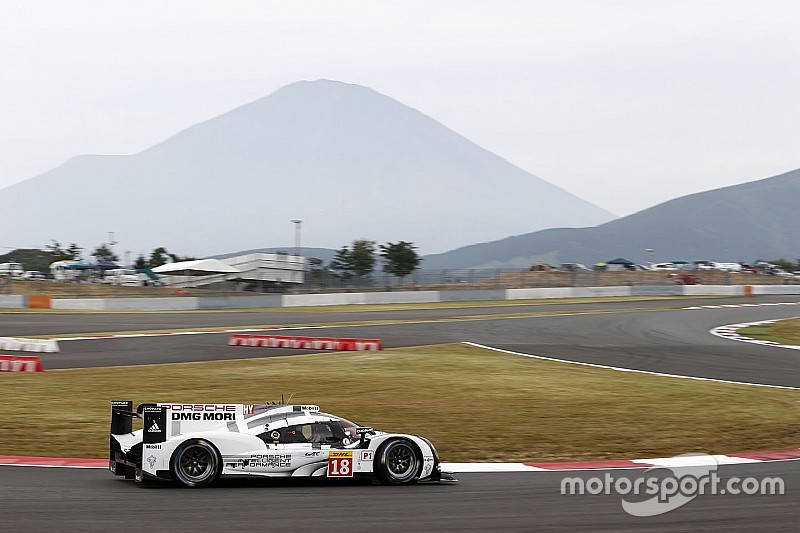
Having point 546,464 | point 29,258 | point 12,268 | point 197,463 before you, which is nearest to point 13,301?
point 29,258

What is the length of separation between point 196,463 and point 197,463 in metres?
0.01

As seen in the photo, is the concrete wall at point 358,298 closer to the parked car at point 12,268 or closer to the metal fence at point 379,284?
the metal fence at point 379,284

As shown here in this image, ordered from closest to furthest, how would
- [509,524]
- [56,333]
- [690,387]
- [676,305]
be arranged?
[509,524] < [690,387] < [56,333] < [676,305]

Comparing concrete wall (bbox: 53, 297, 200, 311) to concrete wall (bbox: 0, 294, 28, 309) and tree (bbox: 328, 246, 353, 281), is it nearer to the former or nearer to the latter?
concrete wall (bbox: 0, 294, 28, 309)

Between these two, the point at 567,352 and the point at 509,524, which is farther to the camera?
the point at 567,352

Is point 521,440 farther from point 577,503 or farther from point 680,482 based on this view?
point 577,503

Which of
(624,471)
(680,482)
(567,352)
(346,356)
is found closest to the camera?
(680,482)

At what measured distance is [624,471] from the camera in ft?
39.5

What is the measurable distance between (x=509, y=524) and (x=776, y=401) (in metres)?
11.8

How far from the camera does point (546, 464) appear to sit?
1265 centimetres

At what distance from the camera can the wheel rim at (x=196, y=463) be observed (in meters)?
10.2

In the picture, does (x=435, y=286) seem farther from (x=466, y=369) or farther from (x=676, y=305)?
(x=466, y=369)

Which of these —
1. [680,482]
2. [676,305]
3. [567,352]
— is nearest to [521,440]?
[680,482]

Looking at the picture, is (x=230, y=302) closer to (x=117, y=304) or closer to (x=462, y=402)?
(x=117, y=304)
